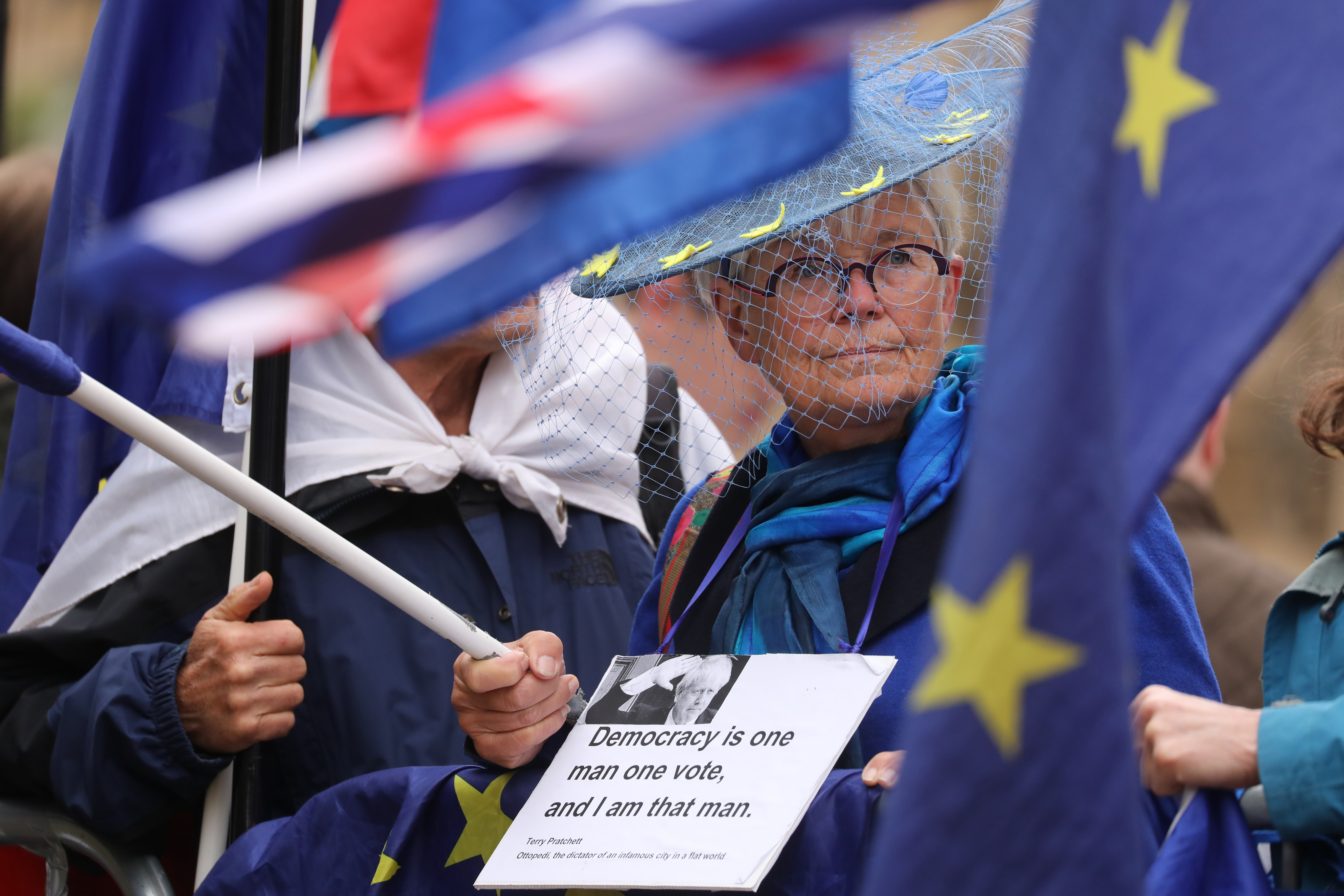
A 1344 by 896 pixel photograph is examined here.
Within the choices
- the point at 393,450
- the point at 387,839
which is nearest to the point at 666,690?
the point at 387,839

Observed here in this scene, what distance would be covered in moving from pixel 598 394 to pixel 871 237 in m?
0.78

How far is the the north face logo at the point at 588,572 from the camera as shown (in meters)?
2.39

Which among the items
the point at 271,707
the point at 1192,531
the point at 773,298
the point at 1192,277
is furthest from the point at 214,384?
the point at 1192,531

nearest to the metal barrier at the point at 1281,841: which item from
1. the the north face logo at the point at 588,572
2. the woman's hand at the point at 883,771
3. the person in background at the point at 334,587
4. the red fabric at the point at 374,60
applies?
the woman's hand at the point at 883,771

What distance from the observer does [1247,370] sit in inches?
35.6

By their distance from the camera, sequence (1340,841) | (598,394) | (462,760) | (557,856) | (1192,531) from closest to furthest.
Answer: (1340,841) → (557,856) → (462,760) → (598,394) → (1192,531)

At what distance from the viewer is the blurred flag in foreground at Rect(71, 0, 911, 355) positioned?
28.0 inches

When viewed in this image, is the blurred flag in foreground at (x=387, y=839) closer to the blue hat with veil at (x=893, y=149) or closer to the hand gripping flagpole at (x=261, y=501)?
the hand gripping flagpole at (x=261, y=501)

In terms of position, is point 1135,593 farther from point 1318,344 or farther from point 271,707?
point 271,707

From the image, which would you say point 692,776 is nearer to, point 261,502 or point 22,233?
point 261,502

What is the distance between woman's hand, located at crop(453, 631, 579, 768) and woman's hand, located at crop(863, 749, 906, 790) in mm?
438

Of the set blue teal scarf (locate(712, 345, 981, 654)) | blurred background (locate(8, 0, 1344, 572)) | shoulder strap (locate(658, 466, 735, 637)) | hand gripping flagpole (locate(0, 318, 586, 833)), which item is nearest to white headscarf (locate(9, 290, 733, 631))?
blurred background (locate(8, 0, 1344, 572))

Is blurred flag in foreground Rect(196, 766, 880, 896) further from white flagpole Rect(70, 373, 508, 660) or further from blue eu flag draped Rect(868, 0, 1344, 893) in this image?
blue eu flag draped Rect(868, 0, 1344, 893)

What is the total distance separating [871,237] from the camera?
189cm
